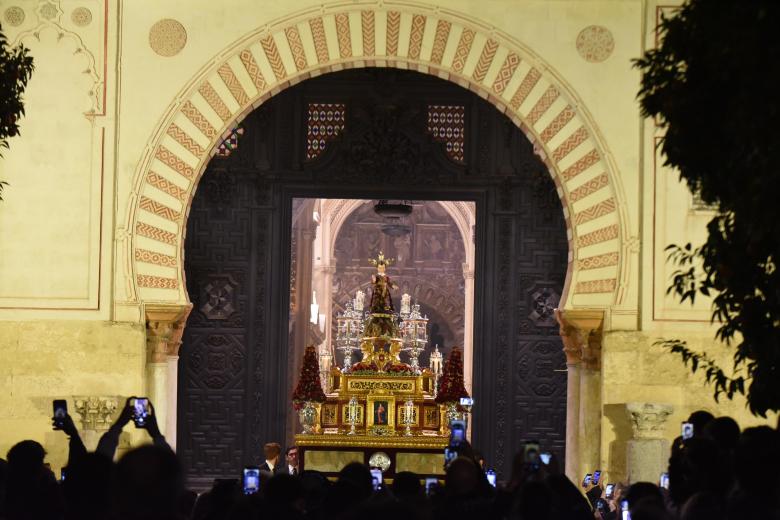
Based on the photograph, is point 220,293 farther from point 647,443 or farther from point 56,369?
point 647,443

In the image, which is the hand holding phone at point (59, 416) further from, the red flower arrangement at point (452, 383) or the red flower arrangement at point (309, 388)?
the red flower arrangement at point (452, 383)

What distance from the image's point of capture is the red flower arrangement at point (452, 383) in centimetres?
1224

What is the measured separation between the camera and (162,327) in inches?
420

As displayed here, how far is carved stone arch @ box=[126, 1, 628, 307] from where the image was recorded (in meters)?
10.6

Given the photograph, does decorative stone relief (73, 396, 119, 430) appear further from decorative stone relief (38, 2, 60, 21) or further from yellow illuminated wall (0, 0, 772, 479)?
decorative stone relief (38, 2, 60, 21)

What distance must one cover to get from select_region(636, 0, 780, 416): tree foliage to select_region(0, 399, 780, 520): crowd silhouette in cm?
50

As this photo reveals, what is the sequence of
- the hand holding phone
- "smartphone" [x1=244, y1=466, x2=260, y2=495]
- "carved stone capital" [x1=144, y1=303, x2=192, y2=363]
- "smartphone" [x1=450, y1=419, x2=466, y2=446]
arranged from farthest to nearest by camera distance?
"carved stone capital" [x1=144, y1=303, x2=192, y2=363], "smartphone" [x1=450, y1=419, x2=466, y2=446], "smartphone" [x1=244, y1=466, x2=260, y2=495], the hand holding phone

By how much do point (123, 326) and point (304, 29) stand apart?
8.11 ft

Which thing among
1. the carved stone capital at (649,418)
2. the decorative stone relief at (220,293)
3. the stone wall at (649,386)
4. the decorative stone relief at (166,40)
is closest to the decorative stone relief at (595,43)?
the stone wall at (649,386)

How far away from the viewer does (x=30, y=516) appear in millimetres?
4508

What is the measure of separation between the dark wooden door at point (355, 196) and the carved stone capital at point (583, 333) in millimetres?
2119

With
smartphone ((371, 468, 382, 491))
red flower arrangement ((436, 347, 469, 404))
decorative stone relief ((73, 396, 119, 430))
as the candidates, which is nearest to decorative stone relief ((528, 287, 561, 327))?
red flower arrangement ((436, 347, 469, 404))

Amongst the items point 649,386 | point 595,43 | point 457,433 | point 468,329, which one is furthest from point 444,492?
point 468,329

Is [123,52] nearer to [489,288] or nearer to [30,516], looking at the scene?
[489,288]
